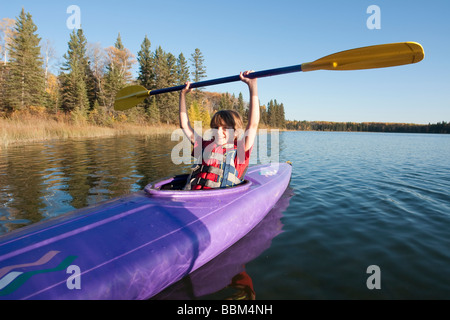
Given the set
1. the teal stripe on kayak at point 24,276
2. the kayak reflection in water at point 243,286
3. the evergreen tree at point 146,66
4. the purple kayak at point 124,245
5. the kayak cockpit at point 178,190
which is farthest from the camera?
the evergreen tree at point 146,66

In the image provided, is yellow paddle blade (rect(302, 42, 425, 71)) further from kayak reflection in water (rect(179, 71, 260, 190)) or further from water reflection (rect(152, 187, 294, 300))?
water reflection (rect(152, 187, 294, 300))

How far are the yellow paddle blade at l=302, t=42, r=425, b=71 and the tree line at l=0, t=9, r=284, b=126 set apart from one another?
808 inches

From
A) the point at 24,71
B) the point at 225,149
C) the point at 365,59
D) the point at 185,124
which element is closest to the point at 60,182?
the point at 185,124

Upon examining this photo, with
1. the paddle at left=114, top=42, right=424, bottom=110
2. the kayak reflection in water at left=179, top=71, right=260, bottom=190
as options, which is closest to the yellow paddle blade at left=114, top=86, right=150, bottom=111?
the paddle at left=114, top=42, right=424, bottom=110

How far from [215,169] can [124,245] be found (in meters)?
1.39

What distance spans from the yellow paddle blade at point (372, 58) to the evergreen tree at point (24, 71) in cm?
3144

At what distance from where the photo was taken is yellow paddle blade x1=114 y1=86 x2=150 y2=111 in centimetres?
475

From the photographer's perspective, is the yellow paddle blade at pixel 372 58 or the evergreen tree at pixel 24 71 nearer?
the yellow paddle blade at pixel 372 58

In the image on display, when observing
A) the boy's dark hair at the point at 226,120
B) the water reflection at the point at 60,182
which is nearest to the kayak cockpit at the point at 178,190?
the boy's dark hair at the point at 226,120

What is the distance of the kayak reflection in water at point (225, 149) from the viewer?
2826 mm

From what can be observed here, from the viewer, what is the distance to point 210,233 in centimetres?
229

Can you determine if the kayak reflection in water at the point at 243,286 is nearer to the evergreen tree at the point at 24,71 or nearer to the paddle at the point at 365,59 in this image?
the paddle at the point at 365,59

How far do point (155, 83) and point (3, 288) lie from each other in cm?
3881

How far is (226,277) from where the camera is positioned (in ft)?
7.04
